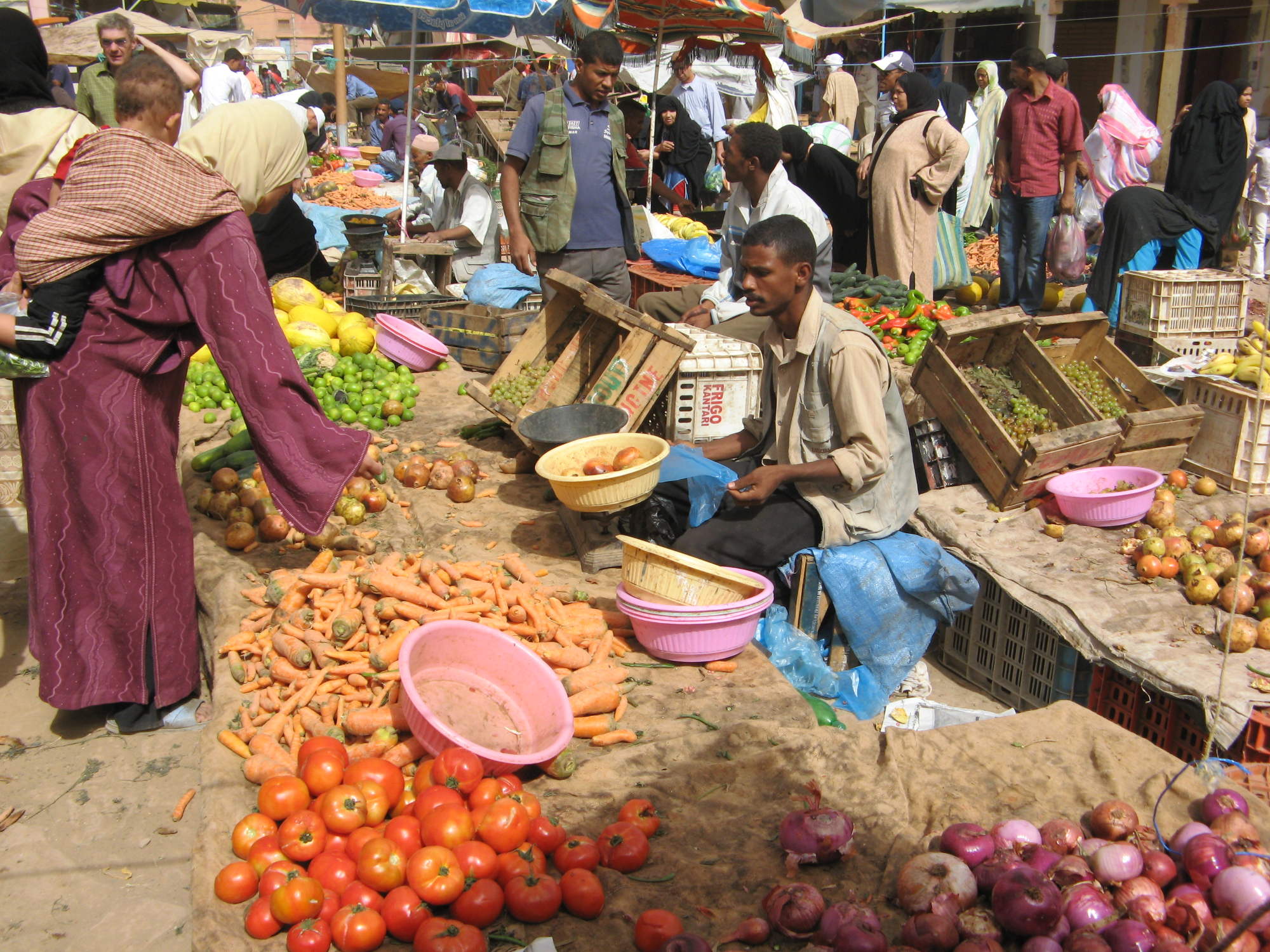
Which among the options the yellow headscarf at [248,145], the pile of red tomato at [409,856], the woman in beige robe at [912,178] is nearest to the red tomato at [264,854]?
the pile of red tomato at [409,856]

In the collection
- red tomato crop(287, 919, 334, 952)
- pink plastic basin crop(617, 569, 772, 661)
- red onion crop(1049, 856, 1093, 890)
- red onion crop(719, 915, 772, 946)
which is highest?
pink plastic basin crop(617, 569, 772, 661)

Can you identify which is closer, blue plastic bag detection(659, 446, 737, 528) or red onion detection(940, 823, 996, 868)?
red onion detection(940, 823, 996, 868)

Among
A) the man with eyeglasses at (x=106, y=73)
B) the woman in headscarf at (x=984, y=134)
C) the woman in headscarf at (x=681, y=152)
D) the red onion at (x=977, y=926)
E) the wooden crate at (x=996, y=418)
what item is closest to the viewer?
the red onion at (x=977, y=926)

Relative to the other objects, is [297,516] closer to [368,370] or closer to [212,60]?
[368,370]

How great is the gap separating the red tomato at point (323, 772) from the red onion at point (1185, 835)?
2.23 m

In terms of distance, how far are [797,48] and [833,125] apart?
1.28 meters

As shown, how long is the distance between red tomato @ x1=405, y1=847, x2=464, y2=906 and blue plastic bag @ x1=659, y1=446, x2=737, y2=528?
79.5 inches

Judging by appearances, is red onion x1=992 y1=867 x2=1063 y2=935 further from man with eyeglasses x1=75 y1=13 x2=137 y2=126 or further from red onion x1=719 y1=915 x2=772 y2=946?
man with eyeglasses x1=75 y1=13 x2=137 y2=126

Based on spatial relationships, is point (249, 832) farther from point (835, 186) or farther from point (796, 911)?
point (835, 186)

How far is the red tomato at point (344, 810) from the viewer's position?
2617mm

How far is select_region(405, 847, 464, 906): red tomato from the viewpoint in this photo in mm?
2365

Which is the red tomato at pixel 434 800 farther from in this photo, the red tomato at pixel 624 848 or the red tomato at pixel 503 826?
the red tomato at pixel 624 848

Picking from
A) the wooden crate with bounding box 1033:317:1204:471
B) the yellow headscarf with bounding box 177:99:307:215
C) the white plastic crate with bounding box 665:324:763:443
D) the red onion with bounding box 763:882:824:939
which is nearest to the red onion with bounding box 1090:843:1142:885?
the red onion with bounding box 763:882:824:939

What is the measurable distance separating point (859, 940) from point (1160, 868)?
86 cm
